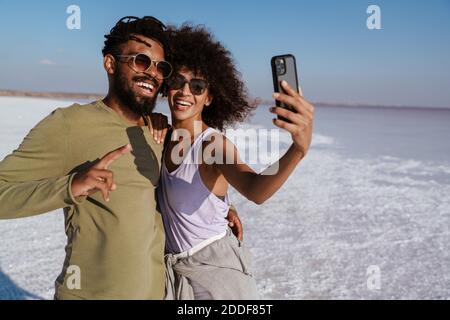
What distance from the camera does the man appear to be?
1.85 meters

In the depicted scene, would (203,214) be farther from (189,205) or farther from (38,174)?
(38,174)

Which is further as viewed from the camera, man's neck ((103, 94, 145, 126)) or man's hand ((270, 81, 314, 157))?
man's neck ((103, 94, 145, 126))

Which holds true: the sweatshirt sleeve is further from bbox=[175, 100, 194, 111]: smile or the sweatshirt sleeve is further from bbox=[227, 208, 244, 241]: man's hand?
bbox=[227, 208, 244, 241]: man's hand

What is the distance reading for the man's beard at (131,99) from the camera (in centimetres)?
238

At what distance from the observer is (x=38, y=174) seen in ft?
6.58

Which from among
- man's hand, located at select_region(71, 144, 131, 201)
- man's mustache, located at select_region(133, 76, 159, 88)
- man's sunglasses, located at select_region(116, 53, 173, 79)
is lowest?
man's hand, located at select_region(71, 144, 131, 201)

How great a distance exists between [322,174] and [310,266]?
5.55 meters

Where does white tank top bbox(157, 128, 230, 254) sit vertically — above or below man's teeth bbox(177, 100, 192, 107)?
below

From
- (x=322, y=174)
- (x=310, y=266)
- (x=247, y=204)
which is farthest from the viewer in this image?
(x=322, y=174)

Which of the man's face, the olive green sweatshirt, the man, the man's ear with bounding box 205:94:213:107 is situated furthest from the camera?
the man's ear with bounding box 205:94:213:107

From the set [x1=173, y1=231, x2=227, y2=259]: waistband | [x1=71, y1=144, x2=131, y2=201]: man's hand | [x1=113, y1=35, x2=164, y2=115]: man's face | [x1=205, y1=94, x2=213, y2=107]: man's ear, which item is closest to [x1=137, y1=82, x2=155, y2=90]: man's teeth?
[x1=113, y1=35, x2=164, y2=115]: man's face
